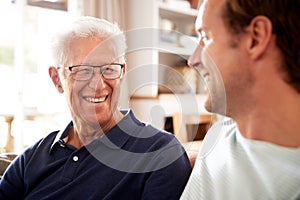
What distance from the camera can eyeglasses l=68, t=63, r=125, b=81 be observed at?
127 centimetres

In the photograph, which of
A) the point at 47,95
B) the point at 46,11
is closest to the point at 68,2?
the point at 46,11

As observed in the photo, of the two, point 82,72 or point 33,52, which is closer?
point 82,72

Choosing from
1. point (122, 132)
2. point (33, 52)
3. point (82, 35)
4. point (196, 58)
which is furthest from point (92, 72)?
→ point (33, 52)

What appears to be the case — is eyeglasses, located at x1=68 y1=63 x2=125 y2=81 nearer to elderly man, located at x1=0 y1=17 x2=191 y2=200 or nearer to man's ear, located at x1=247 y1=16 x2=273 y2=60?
elderly man, located at x1=0 y1=17 x2=191 y2=200

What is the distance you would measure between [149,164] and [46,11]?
2126 mm

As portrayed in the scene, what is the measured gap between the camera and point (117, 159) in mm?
1163

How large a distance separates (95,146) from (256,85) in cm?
68

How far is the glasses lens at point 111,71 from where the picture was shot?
1273mm

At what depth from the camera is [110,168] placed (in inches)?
45.3

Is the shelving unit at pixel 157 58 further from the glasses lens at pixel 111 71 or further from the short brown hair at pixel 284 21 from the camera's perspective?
the short brown hair at pixel 284 21

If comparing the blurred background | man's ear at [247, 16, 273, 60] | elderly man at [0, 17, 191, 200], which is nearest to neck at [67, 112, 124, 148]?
elderly man at [0, 17, 191, 200]

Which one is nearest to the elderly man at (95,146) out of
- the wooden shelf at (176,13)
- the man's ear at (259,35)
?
the man's ear at (259,35)

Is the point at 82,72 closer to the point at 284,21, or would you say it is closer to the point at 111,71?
the point at 111,71

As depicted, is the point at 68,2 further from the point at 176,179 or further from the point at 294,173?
the point at 294,173
